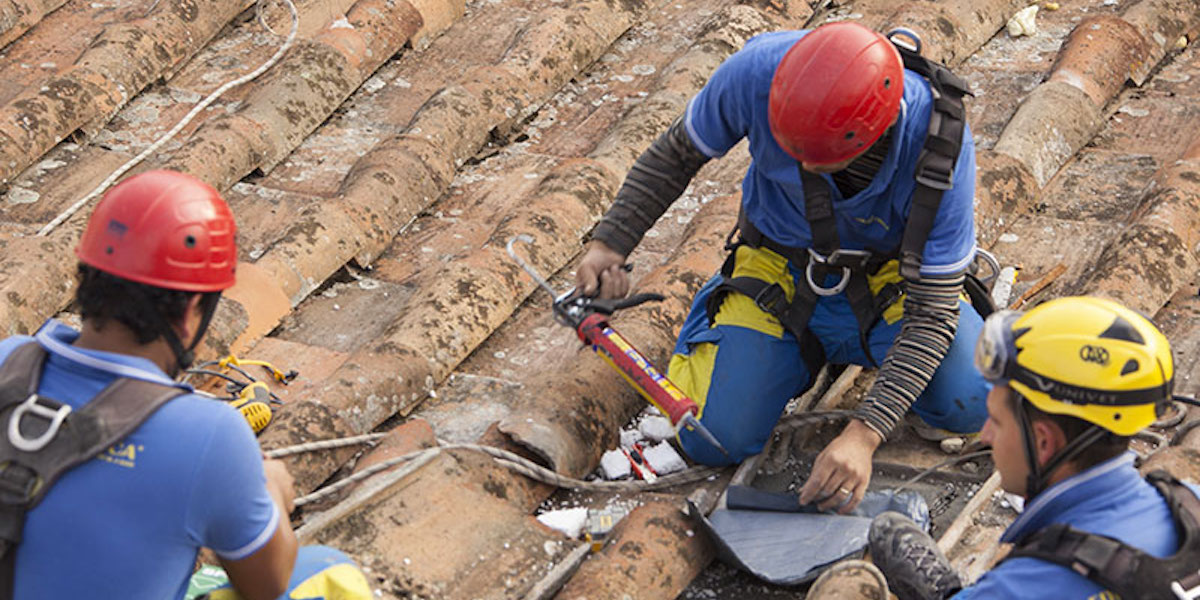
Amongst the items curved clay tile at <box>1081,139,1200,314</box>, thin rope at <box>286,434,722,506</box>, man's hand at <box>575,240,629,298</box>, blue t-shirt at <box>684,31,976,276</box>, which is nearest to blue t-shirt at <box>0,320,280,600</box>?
thin rope at <box>286,434,722,506</box>

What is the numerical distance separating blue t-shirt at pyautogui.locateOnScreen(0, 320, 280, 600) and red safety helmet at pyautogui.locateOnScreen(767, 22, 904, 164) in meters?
1.77

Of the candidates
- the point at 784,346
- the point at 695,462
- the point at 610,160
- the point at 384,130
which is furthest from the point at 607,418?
the point at 384,130

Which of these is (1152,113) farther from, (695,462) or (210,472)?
(210,472)

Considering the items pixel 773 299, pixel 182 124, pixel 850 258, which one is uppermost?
pixel 182 124

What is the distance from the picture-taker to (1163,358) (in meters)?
2.57

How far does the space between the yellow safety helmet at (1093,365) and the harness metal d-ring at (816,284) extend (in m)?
1.50

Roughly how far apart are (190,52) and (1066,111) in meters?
4.15

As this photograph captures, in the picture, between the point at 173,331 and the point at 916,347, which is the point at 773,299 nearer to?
the point at 916,347

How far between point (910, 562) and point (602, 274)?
4.59 feet

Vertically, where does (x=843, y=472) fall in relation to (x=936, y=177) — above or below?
below

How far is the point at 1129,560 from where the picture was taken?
238cm

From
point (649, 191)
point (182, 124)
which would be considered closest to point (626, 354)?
point (649, 191)

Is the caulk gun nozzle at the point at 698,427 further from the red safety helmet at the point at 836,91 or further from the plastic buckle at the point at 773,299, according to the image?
the red safety helmet at the point at 836,91

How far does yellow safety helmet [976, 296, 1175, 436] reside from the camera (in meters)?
2.53
